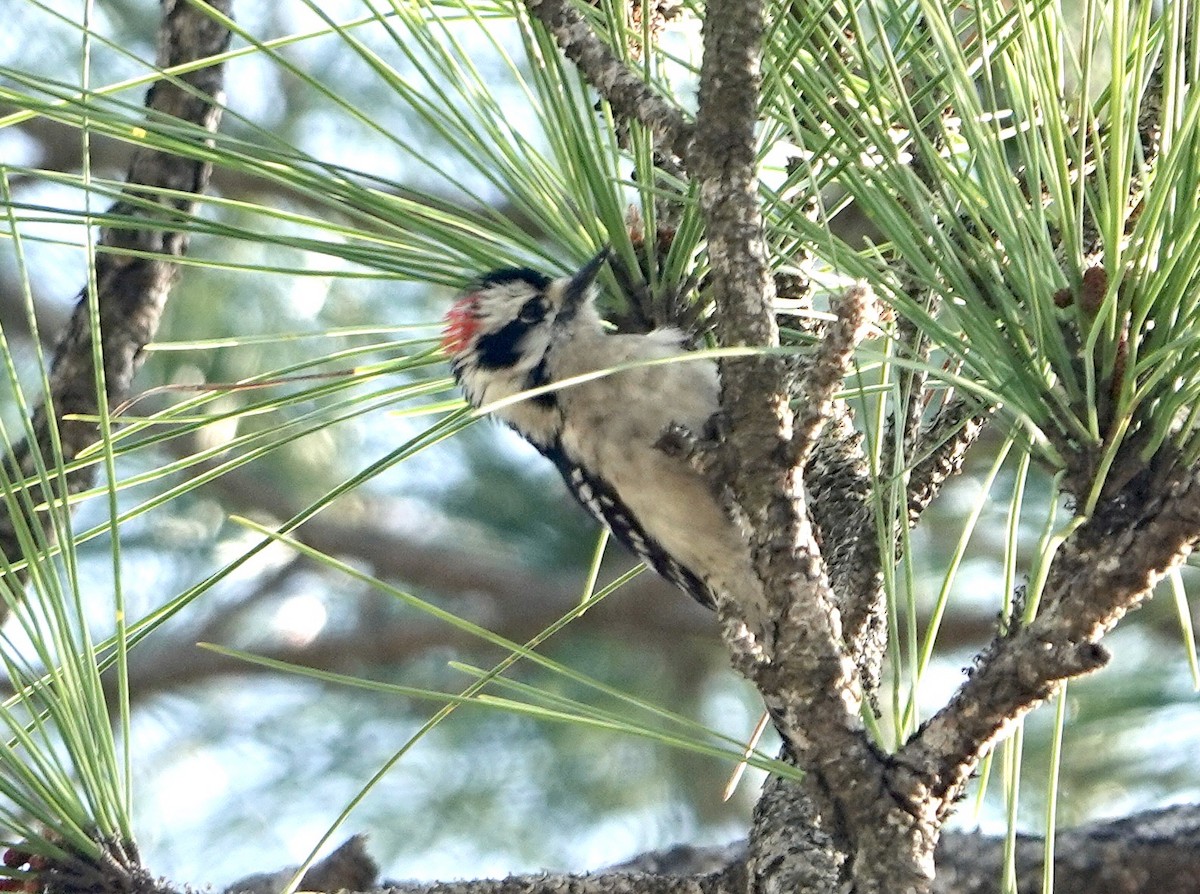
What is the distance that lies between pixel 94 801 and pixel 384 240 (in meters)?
0.61

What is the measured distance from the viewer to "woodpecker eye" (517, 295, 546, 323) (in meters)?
2.12

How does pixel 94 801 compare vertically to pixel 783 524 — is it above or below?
below

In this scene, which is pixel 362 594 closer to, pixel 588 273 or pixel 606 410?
pixel 606 410

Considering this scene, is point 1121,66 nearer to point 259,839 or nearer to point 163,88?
point 163,88

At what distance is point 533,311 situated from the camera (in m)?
2.16

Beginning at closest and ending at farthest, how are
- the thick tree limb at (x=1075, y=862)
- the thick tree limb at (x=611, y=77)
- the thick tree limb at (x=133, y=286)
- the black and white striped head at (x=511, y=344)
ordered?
the thick tree limb at (x=611, y=77) → the thick tree limb at (x=1075, y=862) → the thick tree limb at (x=133, y=286) → the black and white striped head at (x=511, y=344)

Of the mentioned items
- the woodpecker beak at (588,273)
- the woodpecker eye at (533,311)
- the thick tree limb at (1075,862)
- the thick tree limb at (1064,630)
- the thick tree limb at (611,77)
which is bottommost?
the thick tree limb at (1075,862)

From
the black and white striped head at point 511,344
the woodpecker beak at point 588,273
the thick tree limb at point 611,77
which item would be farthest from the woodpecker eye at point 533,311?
the thick tree limb at point 611,77

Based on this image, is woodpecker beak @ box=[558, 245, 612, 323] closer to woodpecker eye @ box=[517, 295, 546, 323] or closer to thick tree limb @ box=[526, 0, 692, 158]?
woodpecker eye @ box=[517, 295, 546, 323]

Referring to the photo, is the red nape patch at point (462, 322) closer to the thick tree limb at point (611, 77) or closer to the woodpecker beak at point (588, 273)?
the woodpecker beak at point (588, 273)

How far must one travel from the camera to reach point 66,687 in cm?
138

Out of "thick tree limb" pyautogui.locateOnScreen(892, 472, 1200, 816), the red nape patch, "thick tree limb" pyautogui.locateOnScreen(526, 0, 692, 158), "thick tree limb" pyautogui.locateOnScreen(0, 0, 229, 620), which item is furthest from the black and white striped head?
"thick tree limb" pyautogui.locateOnScreen(892, 472, 1200, 816)

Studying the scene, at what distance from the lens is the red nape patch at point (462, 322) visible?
196 centimetres

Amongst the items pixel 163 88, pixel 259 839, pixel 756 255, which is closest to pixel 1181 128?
pixel 756 255
